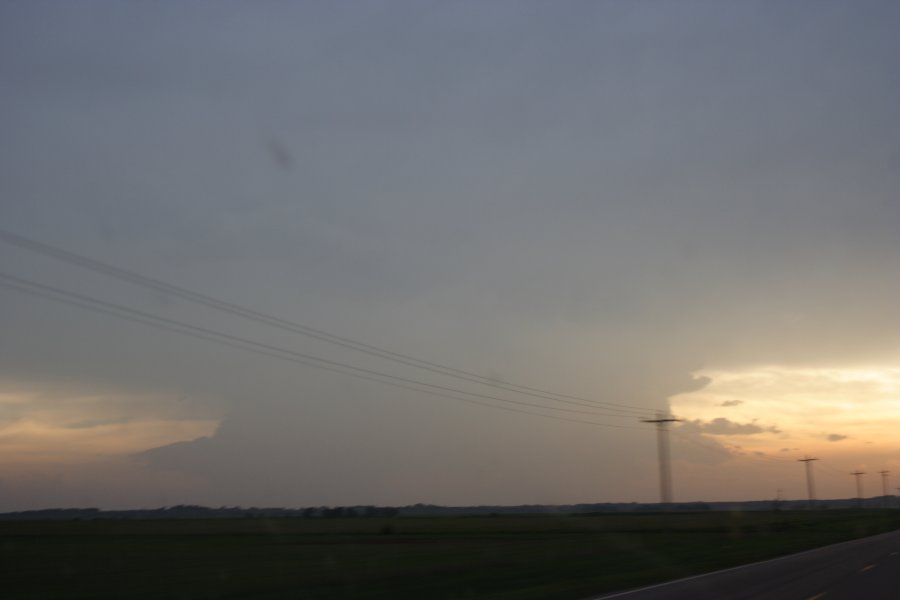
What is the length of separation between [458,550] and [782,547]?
19962 millimetres

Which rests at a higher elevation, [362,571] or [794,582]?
[794,582]

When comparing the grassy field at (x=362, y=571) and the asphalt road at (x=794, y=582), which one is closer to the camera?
the asphalt road at (x=794, y=582)

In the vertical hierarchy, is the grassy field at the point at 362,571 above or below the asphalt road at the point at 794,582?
below

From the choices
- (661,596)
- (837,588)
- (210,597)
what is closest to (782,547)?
(837,588)

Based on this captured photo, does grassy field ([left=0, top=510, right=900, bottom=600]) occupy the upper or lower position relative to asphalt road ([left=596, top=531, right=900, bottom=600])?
lower

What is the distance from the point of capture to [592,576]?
3228 centimetres

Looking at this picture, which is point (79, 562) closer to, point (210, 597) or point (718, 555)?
point (210, 597)

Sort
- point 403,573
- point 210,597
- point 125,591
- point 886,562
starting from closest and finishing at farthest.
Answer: point 210,597 < point 125,591 < point 886,562 < point 403,573

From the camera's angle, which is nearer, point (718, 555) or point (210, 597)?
point (210, 597)

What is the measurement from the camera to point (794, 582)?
25.9 meters

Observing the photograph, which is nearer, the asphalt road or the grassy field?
the asphalt road

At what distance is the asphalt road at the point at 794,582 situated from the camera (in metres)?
22.3

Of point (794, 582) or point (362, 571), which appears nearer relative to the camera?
point (794, 582)

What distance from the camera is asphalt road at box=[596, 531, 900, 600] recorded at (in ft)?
73.2
